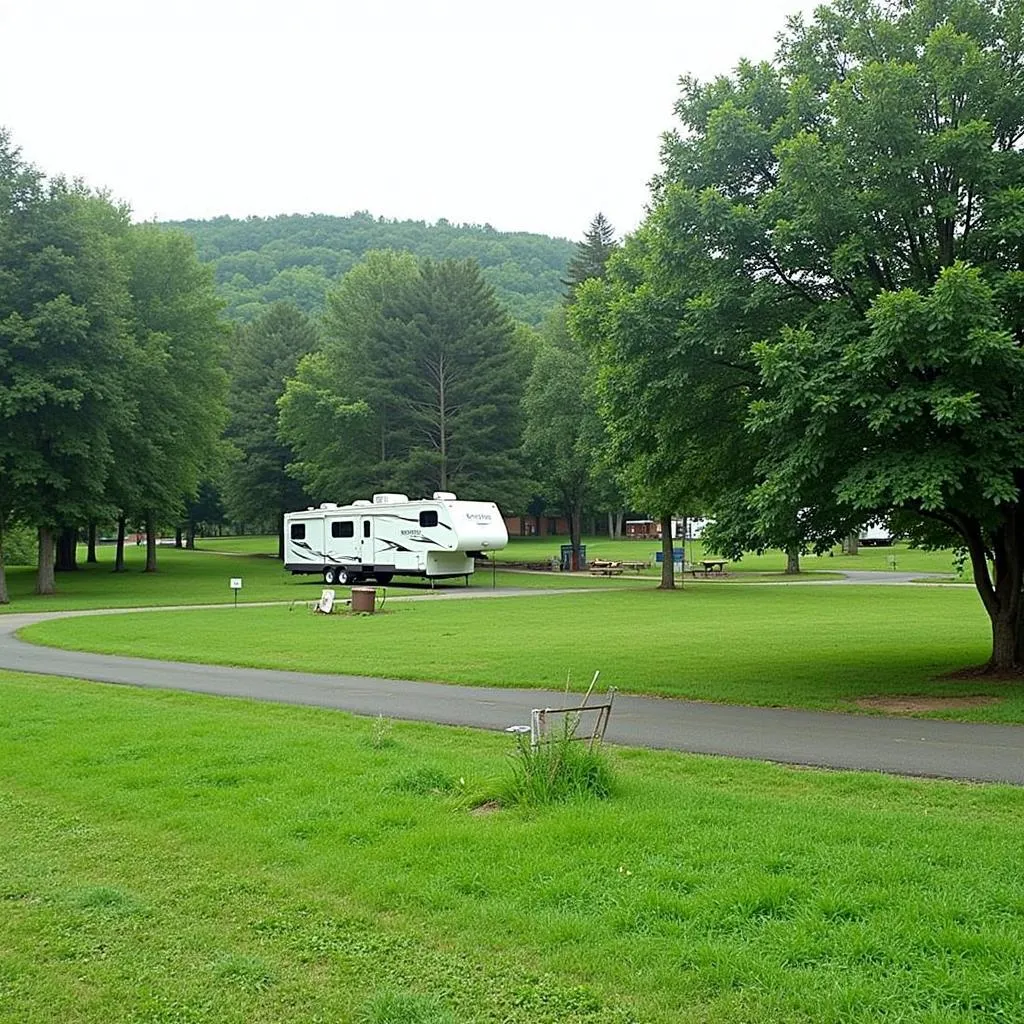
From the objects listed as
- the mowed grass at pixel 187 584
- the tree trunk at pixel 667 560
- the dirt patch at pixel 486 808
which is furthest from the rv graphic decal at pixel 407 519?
the dirt patch at pixel 486 808

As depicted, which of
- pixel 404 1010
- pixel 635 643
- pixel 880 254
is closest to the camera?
pixel 404 1010

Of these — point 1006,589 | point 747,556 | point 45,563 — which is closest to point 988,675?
point 1006,589

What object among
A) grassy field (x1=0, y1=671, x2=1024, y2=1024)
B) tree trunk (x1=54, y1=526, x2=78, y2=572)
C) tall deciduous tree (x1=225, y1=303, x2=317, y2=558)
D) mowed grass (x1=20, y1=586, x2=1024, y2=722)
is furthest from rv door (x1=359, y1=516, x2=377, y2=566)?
grassy field (x1=0, y1=671, x2=1024, y2=1024)

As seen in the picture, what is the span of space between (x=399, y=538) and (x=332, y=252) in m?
58.2

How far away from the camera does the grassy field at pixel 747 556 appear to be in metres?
52.2

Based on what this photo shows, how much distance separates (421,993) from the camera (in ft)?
13.8

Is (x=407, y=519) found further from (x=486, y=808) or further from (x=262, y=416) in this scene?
(x=486, y=808)

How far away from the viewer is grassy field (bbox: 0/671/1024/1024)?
4.15m

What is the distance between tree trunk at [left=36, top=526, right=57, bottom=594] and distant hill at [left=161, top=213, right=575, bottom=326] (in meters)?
41.4

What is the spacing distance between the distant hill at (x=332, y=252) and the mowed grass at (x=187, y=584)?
29689mm

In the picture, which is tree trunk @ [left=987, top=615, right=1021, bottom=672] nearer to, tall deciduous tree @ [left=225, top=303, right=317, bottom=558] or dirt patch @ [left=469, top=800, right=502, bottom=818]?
dirt patch @ [left=469, top=800, right=502, bottom=818]

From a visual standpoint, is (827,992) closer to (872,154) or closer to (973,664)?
(872,154)

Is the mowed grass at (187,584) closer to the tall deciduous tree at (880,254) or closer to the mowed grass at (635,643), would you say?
the mowed grass at (635,643)

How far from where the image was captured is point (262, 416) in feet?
208
